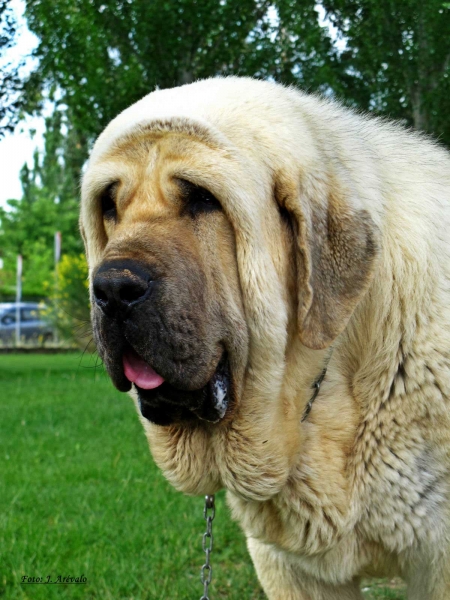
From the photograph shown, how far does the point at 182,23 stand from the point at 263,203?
7345 mm

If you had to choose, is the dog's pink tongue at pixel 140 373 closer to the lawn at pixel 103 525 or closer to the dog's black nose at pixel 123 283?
the dog's black nose at pixel 123 283

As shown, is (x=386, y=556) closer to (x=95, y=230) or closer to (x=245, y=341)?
(x=245, y=341)

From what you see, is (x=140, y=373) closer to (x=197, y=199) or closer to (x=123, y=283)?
(x=123, y=283)

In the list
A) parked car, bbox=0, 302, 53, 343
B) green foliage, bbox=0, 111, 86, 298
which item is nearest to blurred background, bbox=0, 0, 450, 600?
parked car, bbox=0, 302, 53, 343

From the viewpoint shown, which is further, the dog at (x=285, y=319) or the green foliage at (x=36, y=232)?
the green foliage at (x=36, y=232)

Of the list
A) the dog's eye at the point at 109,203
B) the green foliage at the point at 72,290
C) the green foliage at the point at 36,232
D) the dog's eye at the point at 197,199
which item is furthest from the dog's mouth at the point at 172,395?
the green foliage at the point at 36,232

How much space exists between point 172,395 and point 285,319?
1.41 ft

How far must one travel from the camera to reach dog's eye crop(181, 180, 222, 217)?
7.86 feet

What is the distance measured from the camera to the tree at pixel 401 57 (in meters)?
6.54

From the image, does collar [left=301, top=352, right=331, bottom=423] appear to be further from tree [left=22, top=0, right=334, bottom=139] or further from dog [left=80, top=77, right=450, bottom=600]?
tree [left=22, top=0, right=334, bottom=139]

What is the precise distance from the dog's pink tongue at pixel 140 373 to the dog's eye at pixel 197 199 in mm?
492

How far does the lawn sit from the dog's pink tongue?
1.86 feet

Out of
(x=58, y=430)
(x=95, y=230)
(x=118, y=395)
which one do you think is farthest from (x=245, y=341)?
(x=118, y=395)

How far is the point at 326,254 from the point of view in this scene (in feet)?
7.95
